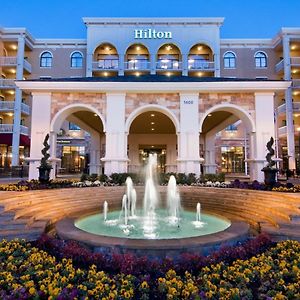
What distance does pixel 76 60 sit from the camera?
39.5 meters

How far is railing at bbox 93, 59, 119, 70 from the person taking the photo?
38312 millimetres

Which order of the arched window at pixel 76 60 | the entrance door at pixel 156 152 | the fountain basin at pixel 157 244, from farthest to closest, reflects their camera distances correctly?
the arched window at pixel 76 60
the entrance door at pixel 156 152
the fountain basin at pixel 157 244

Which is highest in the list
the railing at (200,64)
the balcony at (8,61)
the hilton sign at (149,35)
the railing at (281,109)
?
the hilton sign at (149,35)

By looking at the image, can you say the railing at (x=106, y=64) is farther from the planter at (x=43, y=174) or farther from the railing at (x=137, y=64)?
the planter at (x=43, y=174)

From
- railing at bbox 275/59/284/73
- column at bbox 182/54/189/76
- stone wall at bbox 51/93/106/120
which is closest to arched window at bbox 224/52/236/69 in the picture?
railing at bbox 275/59/284/73

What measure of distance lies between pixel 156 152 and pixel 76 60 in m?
22.2

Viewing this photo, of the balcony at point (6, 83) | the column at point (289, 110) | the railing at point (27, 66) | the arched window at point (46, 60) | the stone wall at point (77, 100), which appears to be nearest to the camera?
the stone wall at point (77, 100)

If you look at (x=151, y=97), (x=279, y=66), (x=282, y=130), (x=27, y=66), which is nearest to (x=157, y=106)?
(x=151, y=97)

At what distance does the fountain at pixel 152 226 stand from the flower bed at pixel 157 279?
0.55 metres

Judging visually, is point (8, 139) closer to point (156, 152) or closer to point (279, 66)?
point (156, 152)

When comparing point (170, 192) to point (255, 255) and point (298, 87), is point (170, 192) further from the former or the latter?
point (298, 87)

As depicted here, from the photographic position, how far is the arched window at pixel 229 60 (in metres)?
39.5

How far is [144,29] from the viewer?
38375mm

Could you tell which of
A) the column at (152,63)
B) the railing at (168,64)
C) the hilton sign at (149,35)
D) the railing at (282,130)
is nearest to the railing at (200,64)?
the railing at (168,64)
